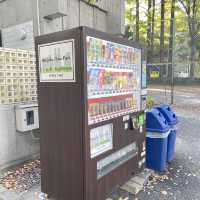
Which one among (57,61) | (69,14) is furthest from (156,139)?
(69,14)

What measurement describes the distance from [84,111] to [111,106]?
0.44m

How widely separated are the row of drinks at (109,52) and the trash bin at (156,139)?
915mm

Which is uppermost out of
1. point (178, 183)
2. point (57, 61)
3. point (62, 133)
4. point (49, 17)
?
point (49, 17)

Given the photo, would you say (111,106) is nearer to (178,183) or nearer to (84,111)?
(84,111)

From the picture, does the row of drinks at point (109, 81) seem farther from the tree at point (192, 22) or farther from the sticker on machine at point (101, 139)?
the tree at point (192, 22)

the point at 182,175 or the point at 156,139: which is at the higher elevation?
the point at 156,139

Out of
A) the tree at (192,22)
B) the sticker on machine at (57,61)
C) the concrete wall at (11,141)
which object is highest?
the tree at (192,22)

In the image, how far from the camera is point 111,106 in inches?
92.1

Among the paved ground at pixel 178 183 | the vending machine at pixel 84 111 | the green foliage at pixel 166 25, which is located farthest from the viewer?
the green foliage at pixel 166 25

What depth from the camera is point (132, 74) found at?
2699 millimetres

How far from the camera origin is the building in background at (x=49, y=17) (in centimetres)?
433

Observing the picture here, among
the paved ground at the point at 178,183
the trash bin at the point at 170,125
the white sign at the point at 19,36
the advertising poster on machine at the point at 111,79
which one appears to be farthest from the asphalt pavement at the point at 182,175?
the white sign at the point at 19,36

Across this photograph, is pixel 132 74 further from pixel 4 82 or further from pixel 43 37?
pixel 4 82

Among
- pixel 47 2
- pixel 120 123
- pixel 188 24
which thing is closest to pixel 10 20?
pixel 47 2
